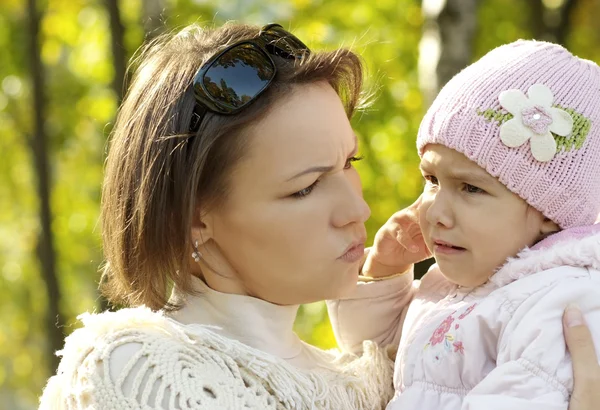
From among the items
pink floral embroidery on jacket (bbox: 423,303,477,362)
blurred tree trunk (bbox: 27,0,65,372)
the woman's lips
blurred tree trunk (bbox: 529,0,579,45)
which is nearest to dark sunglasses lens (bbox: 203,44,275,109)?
the woman's lips

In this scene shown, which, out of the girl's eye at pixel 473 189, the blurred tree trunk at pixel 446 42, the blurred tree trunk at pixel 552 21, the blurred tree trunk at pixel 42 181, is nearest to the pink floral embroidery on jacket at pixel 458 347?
the girl's eye at pixel 473 189

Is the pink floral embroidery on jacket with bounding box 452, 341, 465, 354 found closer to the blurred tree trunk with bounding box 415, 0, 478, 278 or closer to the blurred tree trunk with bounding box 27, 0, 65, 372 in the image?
the blurred tree trunk with bounding box 415, 0, 478, 278

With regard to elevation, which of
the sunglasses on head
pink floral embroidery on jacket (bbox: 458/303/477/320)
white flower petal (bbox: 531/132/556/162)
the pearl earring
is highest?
the sunglasses on head

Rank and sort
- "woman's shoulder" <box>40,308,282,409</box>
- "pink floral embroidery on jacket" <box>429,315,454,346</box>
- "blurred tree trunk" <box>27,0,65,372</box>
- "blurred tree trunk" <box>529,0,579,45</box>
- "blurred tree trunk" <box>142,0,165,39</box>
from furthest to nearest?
"blurred tree trunk" <box>529,0,579,45</box>, "blurred tree trunk" <box>27,0,65,372</box>, "blurred tree trunk" <box>142,0,165,39</box>, "pink floral embroidery on jacket" <box>429,315,454,346</box>, "woman's shoulder" <box>40,308,282,409</box>

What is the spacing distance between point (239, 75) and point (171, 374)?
0.83 meters

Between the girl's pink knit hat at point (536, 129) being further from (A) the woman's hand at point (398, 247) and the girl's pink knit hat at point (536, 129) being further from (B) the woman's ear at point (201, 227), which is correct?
(B) the woman's ear at point (201, 227)

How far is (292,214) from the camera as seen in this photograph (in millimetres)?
2586

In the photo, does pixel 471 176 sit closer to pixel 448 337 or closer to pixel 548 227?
pixel 548 227

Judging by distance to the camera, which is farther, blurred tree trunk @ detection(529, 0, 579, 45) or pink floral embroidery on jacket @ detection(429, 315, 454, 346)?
blurred tree trunk @ detection(529, 0, 579, 45)

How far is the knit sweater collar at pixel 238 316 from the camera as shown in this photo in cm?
266

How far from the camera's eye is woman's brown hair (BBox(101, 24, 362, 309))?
8.34 ft

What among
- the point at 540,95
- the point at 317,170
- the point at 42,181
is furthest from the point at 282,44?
the point at 42,181

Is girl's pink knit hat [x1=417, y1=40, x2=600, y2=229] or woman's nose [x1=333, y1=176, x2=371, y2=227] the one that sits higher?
girl's pink knit hat [x1=417, y1=40, x2=600, y2=229]

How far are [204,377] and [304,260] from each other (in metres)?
0.47
